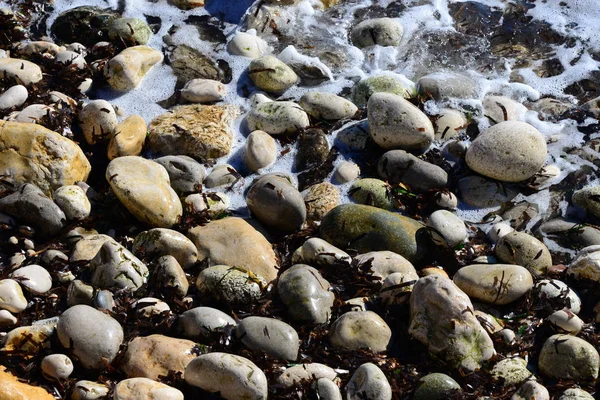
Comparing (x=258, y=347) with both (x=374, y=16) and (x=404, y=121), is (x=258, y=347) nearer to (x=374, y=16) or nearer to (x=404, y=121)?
(x=404, y=121)

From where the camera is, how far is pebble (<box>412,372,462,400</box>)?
4105 mm

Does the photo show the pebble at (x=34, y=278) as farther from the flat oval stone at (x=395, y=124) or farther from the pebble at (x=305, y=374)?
the flat oval stone at (x=395, y=124)

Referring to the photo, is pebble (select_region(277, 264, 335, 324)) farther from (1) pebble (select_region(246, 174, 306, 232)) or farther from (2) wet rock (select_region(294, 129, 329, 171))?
(2) wet rock (select_region(294, 129, 329, 171))

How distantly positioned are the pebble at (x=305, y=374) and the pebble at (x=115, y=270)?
45.6 inches

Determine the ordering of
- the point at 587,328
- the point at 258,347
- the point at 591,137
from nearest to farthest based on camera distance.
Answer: the point at 258,347
the point at 587,328
the point at 591,137

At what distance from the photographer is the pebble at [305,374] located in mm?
4082

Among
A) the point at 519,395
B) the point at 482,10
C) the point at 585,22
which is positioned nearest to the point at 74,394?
the point at 519,395

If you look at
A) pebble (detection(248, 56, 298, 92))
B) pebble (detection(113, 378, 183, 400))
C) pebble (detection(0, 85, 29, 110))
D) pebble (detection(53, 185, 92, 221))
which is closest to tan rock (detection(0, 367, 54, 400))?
pebble (detection(113, 378, 183, 400))

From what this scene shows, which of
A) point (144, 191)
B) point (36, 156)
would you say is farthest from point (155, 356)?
point (36, 156)

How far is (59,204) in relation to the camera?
5141 millimetres

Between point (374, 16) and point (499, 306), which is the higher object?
point (374, 16)

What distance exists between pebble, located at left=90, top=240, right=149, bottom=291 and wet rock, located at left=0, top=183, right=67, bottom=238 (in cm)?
49

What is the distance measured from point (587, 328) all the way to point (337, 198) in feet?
6.40

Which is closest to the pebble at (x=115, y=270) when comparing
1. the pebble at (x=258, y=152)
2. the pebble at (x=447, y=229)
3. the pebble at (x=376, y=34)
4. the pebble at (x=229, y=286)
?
the pebble at (x=229, y=286)
